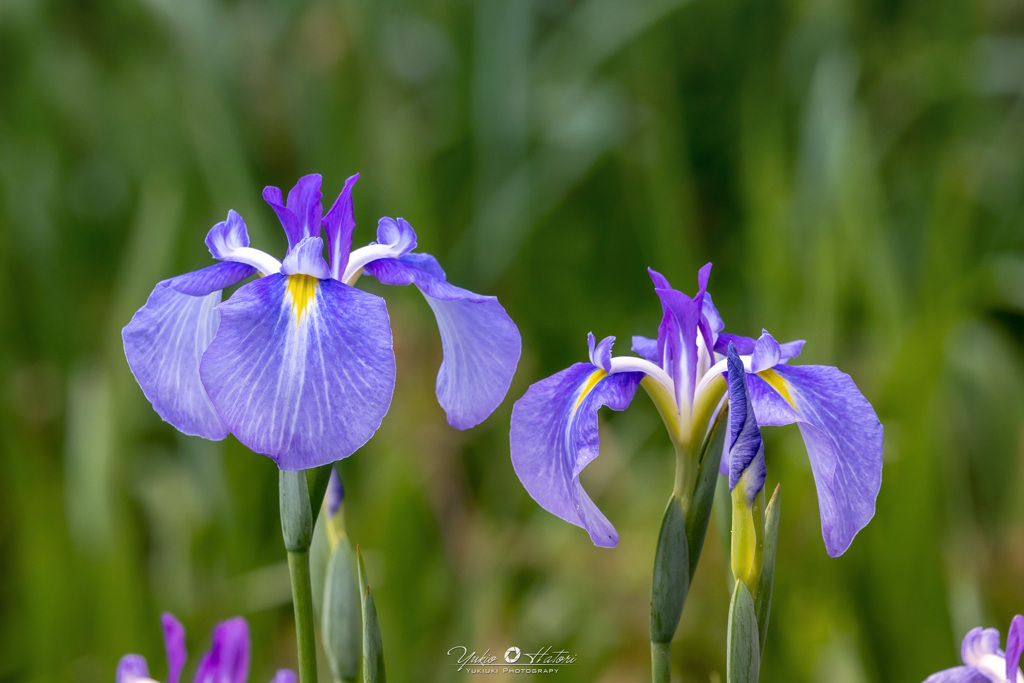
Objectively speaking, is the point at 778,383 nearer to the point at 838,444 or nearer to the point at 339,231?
the point at 838,444

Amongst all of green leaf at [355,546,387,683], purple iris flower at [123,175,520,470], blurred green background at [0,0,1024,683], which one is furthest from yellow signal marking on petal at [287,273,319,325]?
blurred green background at [0,0,1024,683]

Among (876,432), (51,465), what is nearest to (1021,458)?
(876,432)

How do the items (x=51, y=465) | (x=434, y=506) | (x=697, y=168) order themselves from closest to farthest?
(x=434, y=506)
(x=51, y=465)
(x=697, y=168)

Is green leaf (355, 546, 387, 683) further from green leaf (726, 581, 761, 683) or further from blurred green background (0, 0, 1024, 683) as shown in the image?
blurred green background (0, 0, 1024, 683)

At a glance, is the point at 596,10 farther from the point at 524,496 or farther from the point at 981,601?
the point at 981,601

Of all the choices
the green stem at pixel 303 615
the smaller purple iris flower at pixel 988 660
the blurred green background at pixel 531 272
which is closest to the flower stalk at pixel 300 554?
the green stem at pixel 303 615

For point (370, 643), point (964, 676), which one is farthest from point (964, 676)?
point (370, 643)

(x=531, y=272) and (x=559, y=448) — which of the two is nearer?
(x=559, y=448)
